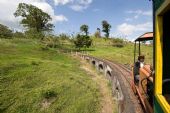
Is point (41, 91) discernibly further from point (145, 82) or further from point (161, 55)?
point (161, 55)

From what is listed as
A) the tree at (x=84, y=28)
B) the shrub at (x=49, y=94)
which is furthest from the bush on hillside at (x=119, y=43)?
the shrub at (x=49, y=94)

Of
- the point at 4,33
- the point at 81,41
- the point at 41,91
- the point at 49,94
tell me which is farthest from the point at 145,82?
the point at 81,41

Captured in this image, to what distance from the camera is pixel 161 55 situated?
3896mm

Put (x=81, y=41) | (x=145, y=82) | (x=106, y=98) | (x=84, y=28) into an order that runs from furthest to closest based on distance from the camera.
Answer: (x=84, y=28) < (x=81, y=41) < (x=106, y=98) < (x=145, y=82)

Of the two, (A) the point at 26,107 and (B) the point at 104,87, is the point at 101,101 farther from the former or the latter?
(A) the point at 26,107

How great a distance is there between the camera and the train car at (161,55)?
3.84 meters

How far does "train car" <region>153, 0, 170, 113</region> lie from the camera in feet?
12.6

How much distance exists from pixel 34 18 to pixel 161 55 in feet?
210

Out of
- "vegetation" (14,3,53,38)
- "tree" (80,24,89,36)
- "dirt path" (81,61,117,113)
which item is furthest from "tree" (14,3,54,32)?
"dirt path" (81,61,117,113)

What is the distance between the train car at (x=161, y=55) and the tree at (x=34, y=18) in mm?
61713

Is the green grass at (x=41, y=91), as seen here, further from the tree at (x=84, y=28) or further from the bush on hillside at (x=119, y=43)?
the tree at (x=84, y=28)

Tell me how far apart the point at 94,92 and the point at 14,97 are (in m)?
5.38

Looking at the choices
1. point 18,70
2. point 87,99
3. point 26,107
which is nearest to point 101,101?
point 87,99

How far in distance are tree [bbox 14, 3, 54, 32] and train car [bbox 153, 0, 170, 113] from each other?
61713 millimetres
